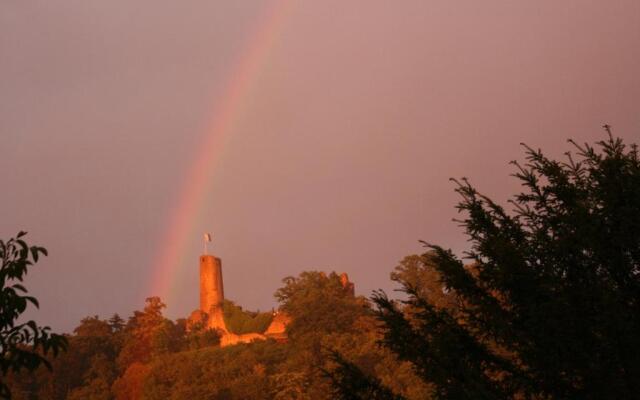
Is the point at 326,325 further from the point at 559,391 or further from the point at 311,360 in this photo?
the point at 559,391

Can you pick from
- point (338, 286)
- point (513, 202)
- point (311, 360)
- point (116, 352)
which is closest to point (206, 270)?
point (116, 352)

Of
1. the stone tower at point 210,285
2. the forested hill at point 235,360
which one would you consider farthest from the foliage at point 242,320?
the stone tower at point 210,285

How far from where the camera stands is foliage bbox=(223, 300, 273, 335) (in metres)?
91.2

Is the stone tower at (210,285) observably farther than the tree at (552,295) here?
Yes

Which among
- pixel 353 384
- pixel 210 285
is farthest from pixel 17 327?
pixel 210 285

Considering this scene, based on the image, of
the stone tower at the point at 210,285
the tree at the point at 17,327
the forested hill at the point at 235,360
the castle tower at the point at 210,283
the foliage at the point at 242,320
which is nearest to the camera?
the tree at the point at 17,327

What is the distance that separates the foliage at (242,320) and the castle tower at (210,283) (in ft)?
29.2

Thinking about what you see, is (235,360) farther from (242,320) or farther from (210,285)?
(210,285)

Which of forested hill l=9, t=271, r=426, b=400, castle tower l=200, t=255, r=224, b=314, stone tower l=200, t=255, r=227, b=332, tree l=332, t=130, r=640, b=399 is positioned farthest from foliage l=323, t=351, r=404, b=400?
castle tower l=200, t=255, r=224, b=314

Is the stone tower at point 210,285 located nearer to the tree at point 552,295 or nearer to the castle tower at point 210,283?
the castle tower at point 210,283

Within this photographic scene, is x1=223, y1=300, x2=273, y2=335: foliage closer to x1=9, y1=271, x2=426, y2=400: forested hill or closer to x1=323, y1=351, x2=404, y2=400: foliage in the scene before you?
x1=9, y1=271, x2=426, y2=400: forested hill

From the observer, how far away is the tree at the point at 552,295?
1143cm

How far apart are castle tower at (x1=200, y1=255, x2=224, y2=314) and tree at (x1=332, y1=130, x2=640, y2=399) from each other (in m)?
97.2

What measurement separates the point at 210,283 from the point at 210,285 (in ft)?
1.03
